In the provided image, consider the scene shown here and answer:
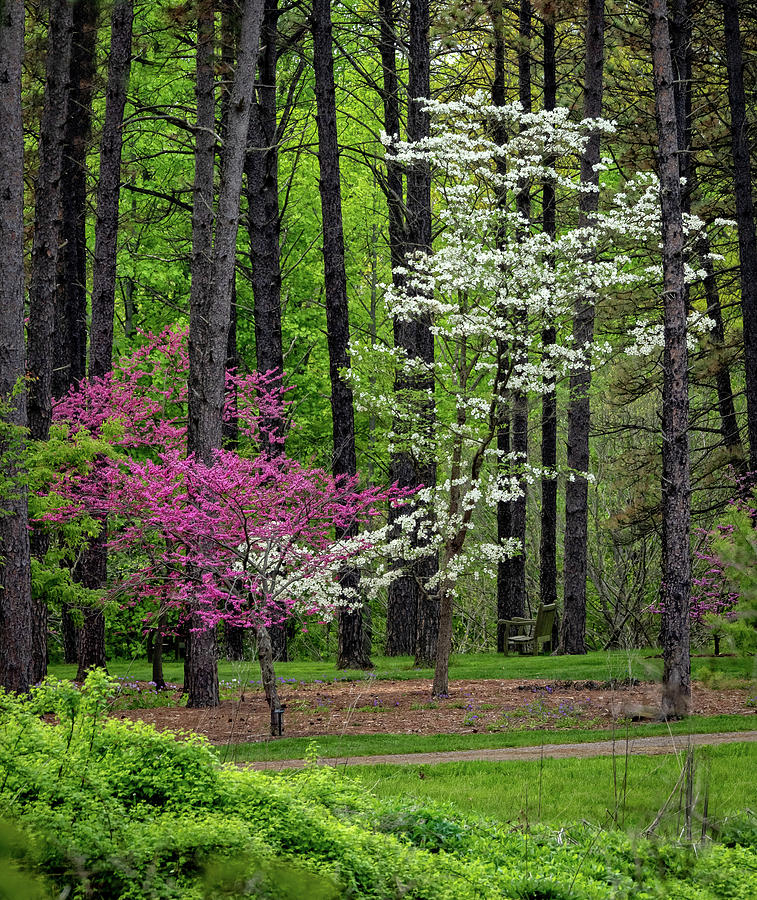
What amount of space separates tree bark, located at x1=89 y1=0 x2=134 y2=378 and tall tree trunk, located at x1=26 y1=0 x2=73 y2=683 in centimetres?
172

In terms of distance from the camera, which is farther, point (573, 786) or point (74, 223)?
point (74, 223)

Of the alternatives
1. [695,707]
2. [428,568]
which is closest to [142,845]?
[695,707]

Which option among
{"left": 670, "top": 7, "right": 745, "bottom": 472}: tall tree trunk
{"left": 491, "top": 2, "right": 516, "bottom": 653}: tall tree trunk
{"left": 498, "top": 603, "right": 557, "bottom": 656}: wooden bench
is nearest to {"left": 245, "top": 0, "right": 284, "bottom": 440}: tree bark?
{"left": 491, "top": 2, "right": 516, "bottom": 653}: tall tree trunk

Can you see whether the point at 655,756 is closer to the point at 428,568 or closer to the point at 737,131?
the point at 428,568

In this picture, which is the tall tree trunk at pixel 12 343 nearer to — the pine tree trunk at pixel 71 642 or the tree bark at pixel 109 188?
the tree bark at pixel 109 188

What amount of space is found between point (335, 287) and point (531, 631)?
26.9 ft

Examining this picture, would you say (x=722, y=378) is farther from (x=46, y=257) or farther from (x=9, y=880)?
(x=9, y=880)

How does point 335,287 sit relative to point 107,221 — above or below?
below

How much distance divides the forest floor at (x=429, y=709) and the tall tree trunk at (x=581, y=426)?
446cm

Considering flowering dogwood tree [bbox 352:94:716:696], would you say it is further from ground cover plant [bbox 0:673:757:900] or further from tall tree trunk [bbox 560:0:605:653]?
ground cover plant [bbox 0:673:757:900]

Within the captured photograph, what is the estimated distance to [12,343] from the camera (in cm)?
1129

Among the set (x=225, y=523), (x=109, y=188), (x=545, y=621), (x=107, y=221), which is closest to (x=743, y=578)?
(x=225, y=523)

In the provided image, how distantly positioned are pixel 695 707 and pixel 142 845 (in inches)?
381

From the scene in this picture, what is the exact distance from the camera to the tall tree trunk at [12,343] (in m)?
11.2
